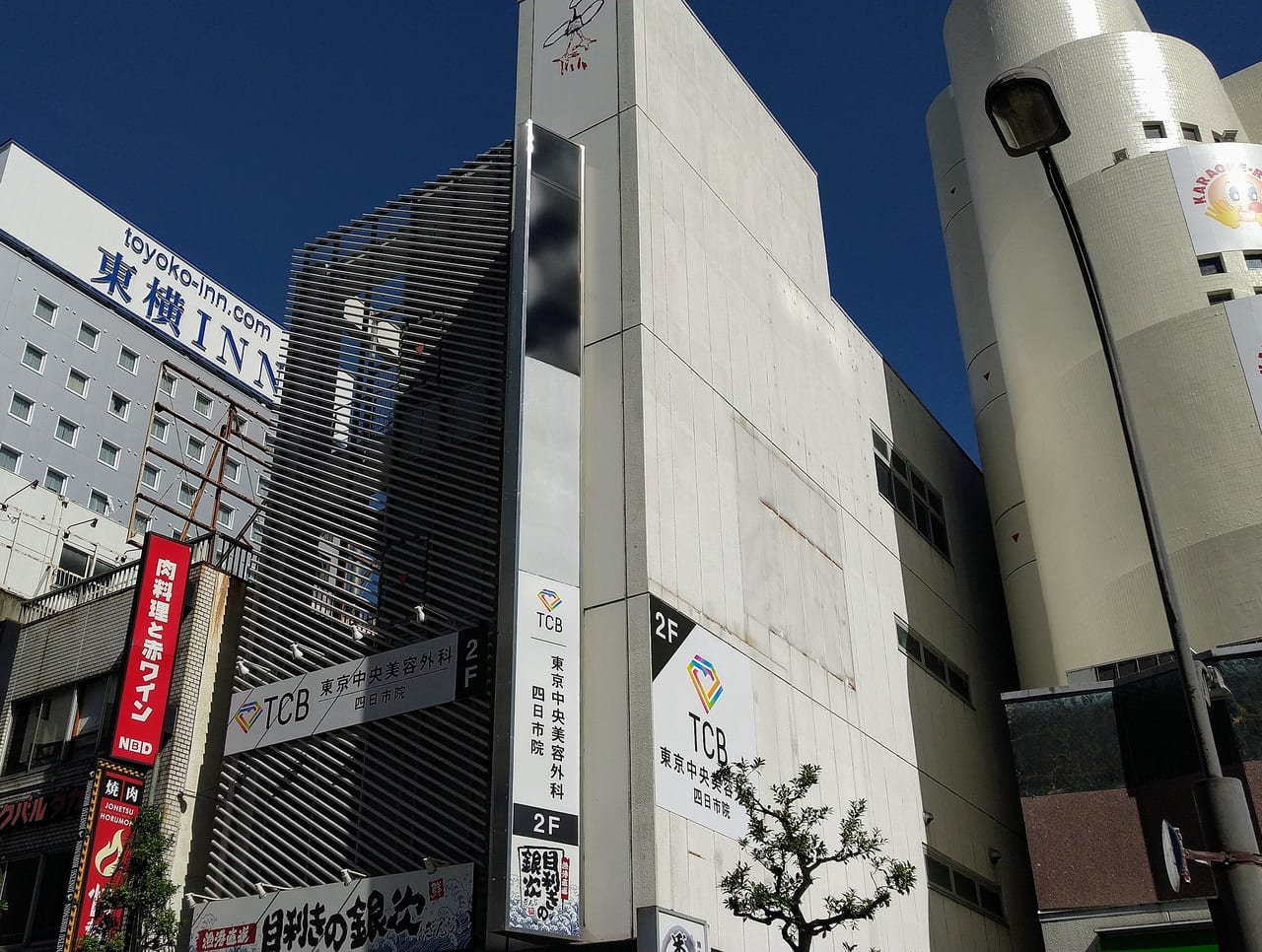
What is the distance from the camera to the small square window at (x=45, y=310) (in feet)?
198

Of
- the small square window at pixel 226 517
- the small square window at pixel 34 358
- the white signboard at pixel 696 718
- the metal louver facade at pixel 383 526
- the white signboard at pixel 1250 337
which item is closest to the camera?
the white signboard at pixel 696 718

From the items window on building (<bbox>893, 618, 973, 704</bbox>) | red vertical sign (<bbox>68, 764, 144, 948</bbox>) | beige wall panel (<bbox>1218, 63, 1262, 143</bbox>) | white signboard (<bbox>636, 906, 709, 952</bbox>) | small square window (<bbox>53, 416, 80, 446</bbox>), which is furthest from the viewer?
small square window (<bbox>53, 416, 80, 446</bbox>)

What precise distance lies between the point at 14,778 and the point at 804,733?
17314 mm

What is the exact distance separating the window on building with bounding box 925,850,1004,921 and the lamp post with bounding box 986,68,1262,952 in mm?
19482

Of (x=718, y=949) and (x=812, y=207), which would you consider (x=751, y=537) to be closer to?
(x=718, y=949)

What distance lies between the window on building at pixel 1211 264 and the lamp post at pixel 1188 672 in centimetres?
2259

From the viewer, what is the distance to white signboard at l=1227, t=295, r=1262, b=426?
29.8 meters

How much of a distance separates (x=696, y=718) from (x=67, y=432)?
48560 mm

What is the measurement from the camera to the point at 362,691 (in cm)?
2295

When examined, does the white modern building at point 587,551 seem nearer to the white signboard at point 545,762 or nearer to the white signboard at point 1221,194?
the white signboard at point 545,762

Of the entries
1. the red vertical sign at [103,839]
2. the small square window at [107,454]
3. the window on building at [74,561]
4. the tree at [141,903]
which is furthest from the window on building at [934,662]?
the small square window at [107,454]

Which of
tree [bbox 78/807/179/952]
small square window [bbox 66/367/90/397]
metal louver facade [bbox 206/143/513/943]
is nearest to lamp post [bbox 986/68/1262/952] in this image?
metal louver facade [bbox 206/143/513/943]

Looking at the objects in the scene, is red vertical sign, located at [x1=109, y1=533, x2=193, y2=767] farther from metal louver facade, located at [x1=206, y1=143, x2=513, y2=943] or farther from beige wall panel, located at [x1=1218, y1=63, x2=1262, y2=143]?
beige wall panel, located at [x1=1218, y1=63, x2=1262, y2=143]

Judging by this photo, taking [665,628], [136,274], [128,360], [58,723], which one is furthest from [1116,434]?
[136,274]
